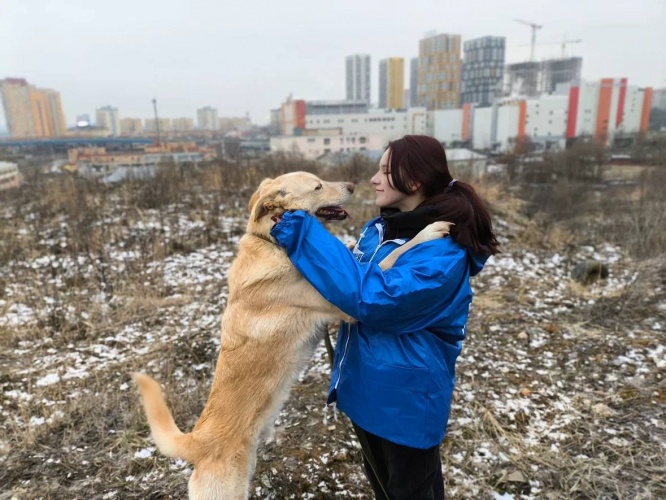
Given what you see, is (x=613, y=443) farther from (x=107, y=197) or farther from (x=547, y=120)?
(x=547, y=120)

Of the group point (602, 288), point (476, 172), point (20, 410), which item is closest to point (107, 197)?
point (20, 410)

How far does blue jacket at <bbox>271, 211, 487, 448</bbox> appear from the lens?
139cm

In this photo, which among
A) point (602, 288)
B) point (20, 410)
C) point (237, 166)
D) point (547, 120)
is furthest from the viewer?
point (547, 120)

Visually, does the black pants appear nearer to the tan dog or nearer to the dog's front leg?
the tan dog

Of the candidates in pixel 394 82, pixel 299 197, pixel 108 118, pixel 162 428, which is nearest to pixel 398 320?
pixel 299 197

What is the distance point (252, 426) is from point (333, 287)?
883mm

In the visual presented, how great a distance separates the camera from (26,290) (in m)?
5.23

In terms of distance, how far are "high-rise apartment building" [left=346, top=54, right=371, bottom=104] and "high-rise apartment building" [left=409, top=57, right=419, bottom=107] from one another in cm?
1077

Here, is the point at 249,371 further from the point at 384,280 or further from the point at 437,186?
the point at 437,186

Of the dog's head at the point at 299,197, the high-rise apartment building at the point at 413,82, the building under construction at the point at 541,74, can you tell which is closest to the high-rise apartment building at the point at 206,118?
the high-rise apartment building at the point at 413,82

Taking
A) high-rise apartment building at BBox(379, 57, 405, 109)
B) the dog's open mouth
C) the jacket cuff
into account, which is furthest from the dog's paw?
high-rise apartment building at BBox(379, 57, 405, 109)

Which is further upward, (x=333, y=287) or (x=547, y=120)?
(x=547, y=120)

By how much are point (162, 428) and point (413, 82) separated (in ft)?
354

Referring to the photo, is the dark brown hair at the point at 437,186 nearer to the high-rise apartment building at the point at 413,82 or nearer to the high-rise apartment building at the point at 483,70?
the high-rise apartment building at the point at 483,70
